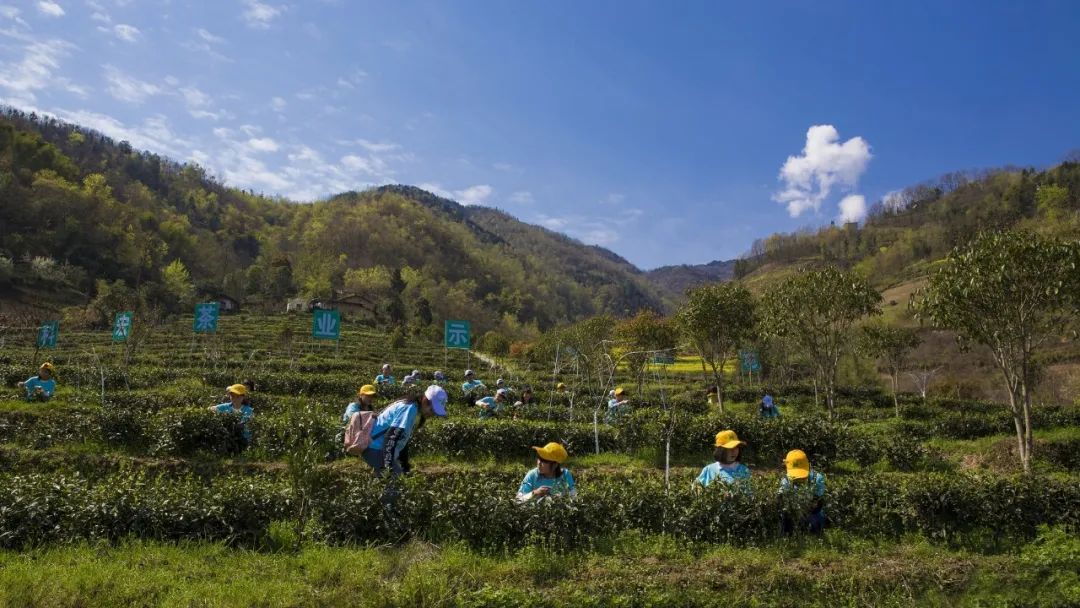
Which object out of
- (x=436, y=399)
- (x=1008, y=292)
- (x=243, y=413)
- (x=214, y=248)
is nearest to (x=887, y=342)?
(x=1008, y=292)

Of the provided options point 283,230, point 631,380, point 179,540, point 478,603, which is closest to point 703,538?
point 478,603

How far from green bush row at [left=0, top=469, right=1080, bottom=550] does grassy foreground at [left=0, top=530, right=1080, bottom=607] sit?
0.93 ft

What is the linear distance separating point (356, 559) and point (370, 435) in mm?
1698

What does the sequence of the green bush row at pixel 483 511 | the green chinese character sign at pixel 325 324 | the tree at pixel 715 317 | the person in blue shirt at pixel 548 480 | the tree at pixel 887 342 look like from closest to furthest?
the green bush row at pixel 483 511, the person in blue shirt at pixel 548 480, the tree at pixel 715 317, the tree at pixel 887 342, the green chinese character sign at pixel 325 324

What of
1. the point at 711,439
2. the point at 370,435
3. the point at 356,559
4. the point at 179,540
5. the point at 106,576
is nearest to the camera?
the point at 106,576

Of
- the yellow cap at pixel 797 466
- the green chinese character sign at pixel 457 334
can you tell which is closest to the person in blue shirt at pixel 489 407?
the yellow cap at pixel 797 466

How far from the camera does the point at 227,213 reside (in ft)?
376

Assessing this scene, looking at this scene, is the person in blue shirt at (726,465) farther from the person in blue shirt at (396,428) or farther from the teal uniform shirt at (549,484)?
the person in blue shirt at (396,428)

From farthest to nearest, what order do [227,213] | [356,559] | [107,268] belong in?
[227,213]
[107,268]
[356,559]

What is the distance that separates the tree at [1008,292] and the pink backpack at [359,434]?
9904mm

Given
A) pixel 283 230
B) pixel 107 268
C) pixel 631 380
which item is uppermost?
pixel 283 230

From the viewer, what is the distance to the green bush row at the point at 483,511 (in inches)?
229

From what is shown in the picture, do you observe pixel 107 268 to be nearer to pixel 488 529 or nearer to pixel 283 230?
pixel 283 230

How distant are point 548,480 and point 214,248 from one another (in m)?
93.7
